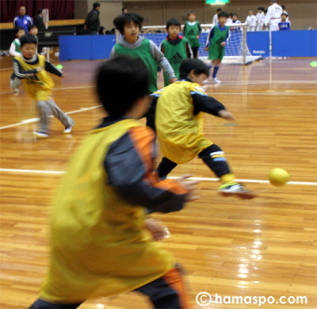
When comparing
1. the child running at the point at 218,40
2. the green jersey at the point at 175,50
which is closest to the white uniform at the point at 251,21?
the child running at the point at 218,40

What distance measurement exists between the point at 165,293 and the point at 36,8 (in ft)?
74.9

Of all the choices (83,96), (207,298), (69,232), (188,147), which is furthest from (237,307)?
(83,96)

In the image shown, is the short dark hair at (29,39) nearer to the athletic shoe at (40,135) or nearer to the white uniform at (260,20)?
the athletic shoe at (40,135)

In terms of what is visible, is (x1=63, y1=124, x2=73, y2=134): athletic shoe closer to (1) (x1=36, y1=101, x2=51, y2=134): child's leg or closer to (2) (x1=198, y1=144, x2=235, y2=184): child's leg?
(1) (x1=36, y1=101, x2=51, y2=134): child's leg

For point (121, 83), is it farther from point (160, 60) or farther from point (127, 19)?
point (160, 60)

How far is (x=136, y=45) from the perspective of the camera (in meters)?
5.38

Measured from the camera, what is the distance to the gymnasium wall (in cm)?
2616

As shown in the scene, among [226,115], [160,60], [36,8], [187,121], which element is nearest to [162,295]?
[226,115]

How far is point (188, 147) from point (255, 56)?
14.1 metres

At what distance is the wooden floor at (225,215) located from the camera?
2.83 m

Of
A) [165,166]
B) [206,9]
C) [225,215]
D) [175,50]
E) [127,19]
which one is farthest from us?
[206,9]

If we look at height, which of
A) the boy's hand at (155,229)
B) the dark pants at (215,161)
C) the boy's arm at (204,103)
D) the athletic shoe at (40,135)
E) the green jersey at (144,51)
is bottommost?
the athletic shoe at (40,135)

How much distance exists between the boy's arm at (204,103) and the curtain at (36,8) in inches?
759

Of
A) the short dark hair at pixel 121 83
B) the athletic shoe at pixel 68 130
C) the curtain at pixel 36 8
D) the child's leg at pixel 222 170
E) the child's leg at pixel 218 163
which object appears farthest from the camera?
the curtain at pixel 36 8
